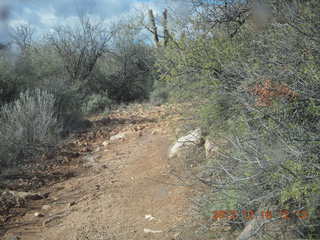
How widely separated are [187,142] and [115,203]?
1.85 metres

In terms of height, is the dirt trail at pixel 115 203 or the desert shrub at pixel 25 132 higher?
the desert shrub at pixel 25 132

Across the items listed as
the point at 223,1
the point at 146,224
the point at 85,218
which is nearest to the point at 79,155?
the point at 85,218

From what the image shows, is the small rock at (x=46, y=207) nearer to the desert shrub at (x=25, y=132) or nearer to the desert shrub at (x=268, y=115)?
the desert shrub at (x=25, y=132)

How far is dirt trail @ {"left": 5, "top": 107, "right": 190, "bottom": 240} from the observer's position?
334 centimetres

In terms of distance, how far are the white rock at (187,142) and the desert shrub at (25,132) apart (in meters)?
3.08

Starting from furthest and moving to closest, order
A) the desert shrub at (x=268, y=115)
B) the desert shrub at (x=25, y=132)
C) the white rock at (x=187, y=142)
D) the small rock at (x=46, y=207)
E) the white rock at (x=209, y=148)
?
the desert shrub at (x=25, y=132)
the white rock at (x=187, y=142)
the white rock at (x=209, y=148)
the small rock at (x=46, y=207)
the desert shrub at (x=268, y=115)

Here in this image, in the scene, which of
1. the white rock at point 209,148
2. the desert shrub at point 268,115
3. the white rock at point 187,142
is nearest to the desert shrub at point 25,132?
the white rock at point 187,142

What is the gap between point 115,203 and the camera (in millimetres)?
4062

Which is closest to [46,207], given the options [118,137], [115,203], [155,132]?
[115,203]

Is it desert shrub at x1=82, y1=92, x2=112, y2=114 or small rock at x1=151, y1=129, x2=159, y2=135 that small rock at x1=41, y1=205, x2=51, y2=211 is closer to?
small rock at x1=151, y1=129, x2=159, y2=135

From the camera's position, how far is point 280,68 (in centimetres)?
311

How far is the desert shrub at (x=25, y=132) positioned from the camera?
604cm

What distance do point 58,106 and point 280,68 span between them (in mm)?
7706

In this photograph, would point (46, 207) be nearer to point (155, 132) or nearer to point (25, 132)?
point (25, 132)
